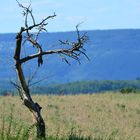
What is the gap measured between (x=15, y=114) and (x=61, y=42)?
11.2 metres

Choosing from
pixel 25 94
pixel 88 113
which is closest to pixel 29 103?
pixel 25 94

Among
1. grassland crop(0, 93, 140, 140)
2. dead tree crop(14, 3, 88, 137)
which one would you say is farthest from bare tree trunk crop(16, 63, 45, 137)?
grassland crop(0, 93, 140, 140)

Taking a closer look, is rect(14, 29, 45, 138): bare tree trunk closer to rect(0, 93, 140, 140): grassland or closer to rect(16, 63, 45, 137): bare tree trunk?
rect(16, 63, 45, 137): bare tree trunk

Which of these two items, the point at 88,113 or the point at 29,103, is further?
the point at 88,113

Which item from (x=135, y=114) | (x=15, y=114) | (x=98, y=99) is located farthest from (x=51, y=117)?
(x=98, y=99)

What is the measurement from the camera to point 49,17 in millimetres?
14852

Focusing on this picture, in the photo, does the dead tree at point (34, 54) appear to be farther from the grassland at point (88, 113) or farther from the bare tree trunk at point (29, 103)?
the grassland at point (88, 113)

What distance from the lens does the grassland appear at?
77.1 feet

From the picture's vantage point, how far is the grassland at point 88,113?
23500mm

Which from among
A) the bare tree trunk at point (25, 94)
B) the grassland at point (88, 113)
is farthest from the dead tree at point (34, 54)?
the grassland at point (88, 113)

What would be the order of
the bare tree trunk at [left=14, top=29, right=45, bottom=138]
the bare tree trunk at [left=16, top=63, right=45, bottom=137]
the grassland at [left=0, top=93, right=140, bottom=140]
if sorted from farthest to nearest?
the grassland at [left=0, top=93, right=140, bottom=140], the bare tree trunk at [left=14, top=29, right=45, bottom=138], the bare tree trunk at [left=16, top=63, right=45, bottom=137]

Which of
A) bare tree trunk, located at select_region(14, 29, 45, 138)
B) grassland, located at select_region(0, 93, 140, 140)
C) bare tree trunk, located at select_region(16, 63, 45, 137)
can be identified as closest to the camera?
bare tree trunk, located at select_region(16, 63, 45, 137)

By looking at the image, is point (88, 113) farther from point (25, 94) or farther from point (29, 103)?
point (29, 103)

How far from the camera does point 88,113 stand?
29562 millimetres
